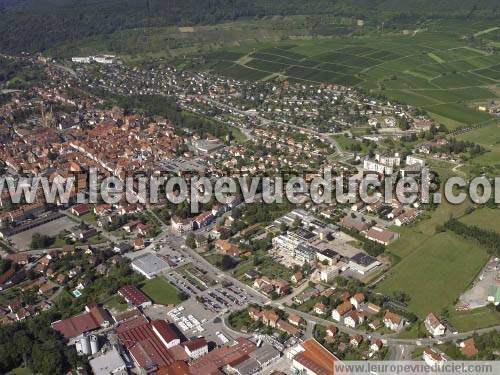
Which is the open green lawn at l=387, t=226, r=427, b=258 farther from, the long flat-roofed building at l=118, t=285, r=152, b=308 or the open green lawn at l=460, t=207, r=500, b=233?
the long flat-roofed building at l=118, t=285, r=152, b=308

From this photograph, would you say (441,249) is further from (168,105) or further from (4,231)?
(168,105)

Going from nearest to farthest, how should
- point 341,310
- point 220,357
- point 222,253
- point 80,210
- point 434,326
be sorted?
point 220,357 → point 434,326 → point 341,310 → point 222,253 → point 80,210

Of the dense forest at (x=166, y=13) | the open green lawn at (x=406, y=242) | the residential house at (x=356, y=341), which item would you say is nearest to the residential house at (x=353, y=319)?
the residential house at (x=356, y=341)

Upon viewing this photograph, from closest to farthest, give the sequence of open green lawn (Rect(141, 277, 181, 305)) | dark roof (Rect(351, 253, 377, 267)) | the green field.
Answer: open green lawn (Rect(141, 277, 181, 305)), dark roof (Rect(351, 253, 377, 267)), the green field

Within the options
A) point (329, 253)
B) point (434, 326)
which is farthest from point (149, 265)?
point (434, 326)

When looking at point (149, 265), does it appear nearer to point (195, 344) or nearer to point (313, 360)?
point (195, 344)

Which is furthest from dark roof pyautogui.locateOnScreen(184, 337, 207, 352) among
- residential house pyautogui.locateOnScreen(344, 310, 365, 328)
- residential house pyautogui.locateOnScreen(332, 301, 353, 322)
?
residential house pyautogui.locateOnScreen(344, 310, 365, 328)
